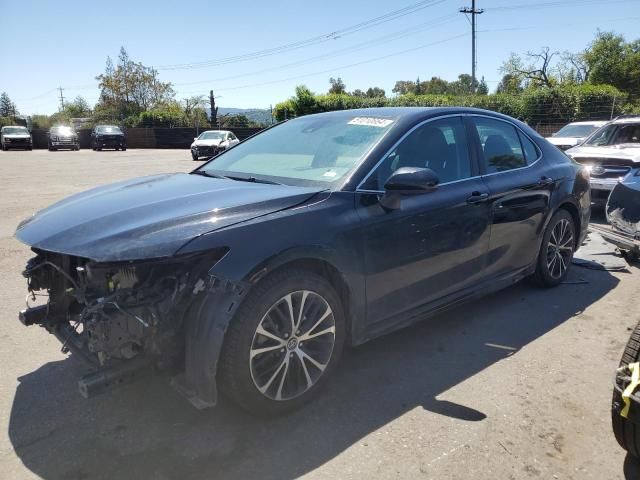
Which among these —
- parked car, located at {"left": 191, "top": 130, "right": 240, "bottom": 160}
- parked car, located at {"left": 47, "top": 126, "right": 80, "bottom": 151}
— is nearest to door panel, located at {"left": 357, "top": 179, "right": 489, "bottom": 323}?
parked car, located at {"left": 191, "top": 130, "right": 240, "bottom": 160}

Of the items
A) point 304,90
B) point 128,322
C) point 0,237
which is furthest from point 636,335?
point 304,90

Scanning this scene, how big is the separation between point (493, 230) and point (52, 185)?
12.1 meters

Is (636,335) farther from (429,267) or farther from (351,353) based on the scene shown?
(351,353)

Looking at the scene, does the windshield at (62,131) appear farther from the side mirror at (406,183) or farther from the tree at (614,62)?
the tree at (614,62)

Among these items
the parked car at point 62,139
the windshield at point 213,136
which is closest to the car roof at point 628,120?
the windshield at point 213,136

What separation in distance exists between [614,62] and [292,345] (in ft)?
189

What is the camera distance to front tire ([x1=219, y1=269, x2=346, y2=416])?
2539mm

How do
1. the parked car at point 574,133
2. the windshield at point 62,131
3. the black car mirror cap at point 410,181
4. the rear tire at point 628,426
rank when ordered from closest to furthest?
1. the rear tire at point 628,426
2. the black car mirror cap at point 410,181
3. the parked car at point 574,133
4. the windshield at point 62,131

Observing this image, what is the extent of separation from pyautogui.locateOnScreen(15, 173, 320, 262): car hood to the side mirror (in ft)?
1.42

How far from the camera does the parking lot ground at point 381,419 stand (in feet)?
8.00

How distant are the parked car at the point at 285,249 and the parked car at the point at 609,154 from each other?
428 centimetres

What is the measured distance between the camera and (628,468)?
7.94ft

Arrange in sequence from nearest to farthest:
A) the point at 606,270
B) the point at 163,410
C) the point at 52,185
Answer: the point at 163,410 < the point at 606,270 < the point at 52,185

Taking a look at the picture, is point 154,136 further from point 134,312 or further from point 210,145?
point 134,312
